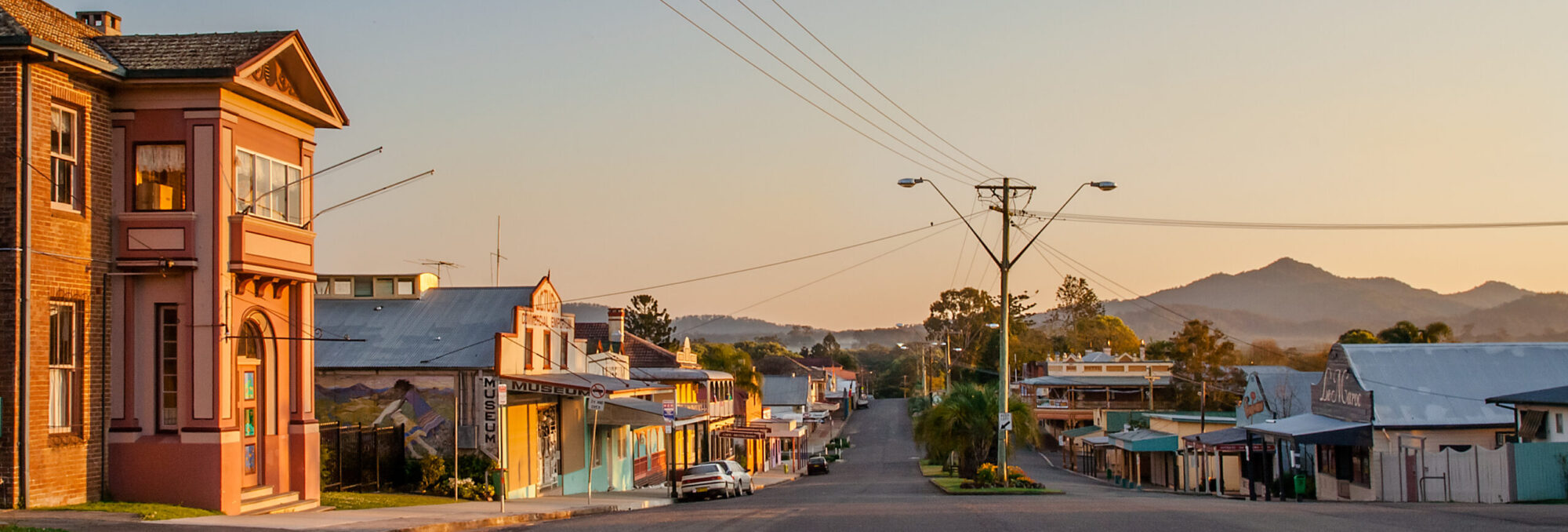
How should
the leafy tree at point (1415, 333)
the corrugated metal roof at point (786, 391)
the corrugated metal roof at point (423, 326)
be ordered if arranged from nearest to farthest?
the corrugated metal roof at point (423, 326) < the leafy tree at point (1415, 333) < the corrugated metal roof at point (786, 391)

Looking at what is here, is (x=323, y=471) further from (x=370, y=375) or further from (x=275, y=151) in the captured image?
(x=275, y=151)

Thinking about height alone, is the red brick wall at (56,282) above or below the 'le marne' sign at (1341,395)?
above

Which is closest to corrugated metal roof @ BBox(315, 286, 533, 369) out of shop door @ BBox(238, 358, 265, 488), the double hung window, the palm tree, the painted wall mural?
the painted wall mural

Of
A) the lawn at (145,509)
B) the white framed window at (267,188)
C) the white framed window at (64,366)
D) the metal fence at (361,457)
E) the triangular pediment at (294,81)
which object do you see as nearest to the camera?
the lawn at (145,509)

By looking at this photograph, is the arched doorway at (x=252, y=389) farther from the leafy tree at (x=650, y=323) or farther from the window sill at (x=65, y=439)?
the leafy tree at (x=650, y=323)

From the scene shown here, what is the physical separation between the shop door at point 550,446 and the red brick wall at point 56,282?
16.2m

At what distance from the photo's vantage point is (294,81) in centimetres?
2169

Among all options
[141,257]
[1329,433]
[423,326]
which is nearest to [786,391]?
[423,326]

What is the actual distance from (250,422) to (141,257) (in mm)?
3543

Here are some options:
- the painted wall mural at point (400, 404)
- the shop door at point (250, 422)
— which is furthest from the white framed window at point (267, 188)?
the painted wall mural at point (400, 404)

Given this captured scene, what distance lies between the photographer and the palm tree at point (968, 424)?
4681 cm

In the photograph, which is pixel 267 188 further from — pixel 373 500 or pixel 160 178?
pixel 373 500

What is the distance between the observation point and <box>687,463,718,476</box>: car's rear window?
3597 cm

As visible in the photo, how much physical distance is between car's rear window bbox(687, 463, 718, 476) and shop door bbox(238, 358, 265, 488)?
16.4 metres
